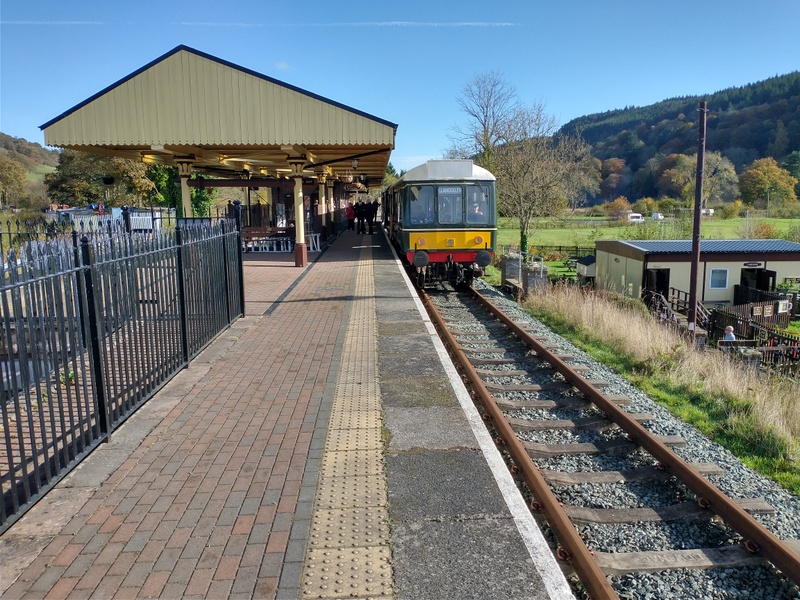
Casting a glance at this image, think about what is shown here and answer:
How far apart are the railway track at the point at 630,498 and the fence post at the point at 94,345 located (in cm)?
354

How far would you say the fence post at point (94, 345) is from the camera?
16.8 ft

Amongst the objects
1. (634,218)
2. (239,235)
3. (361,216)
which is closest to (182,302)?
(239,235)

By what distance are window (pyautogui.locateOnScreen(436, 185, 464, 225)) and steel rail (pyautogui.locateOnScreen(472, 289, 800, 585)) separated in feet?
28.9

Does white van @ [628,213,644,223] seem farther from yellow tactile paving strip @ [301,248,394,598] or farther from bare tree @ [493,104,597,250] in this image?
yellow tactile paving strip @ [301,248,394,598]

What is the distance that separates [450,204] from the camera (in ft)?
51.2

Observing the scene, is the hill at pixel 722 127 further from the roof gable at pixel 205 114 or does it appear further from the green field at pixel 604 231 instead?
the roof gable at pixel 205 114

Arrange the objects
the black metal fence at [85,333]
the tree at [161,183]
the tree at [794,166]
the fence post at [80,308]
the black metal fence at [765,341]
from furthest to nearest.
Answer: the tree at [794,166], the tree at [161,183], the black metal fence at [765,341], the fence post at [80,308], the black metal fence at [85,333]

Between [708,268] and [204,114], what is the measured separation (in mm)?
24519

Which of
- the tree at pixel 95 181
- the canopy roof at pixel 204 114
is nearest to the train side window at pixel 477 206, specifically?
the canopy roof at pixel 204 114

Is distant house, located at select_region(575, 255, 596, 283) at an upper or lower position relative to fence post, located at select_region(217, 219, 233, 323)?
lower

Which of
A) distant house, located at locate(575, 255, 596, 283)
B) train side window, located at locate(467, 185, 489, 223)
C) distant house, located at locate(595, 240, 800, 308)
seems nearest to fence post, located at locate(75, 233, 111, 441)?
train side window, located at locate(467, 185, 489, 223)

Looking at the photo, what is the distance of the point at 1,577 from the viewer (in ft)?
11.0

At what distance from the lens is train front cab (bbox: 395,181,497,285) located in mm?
15547

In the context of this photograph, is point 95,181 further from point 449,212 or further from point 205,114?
point 449,212
